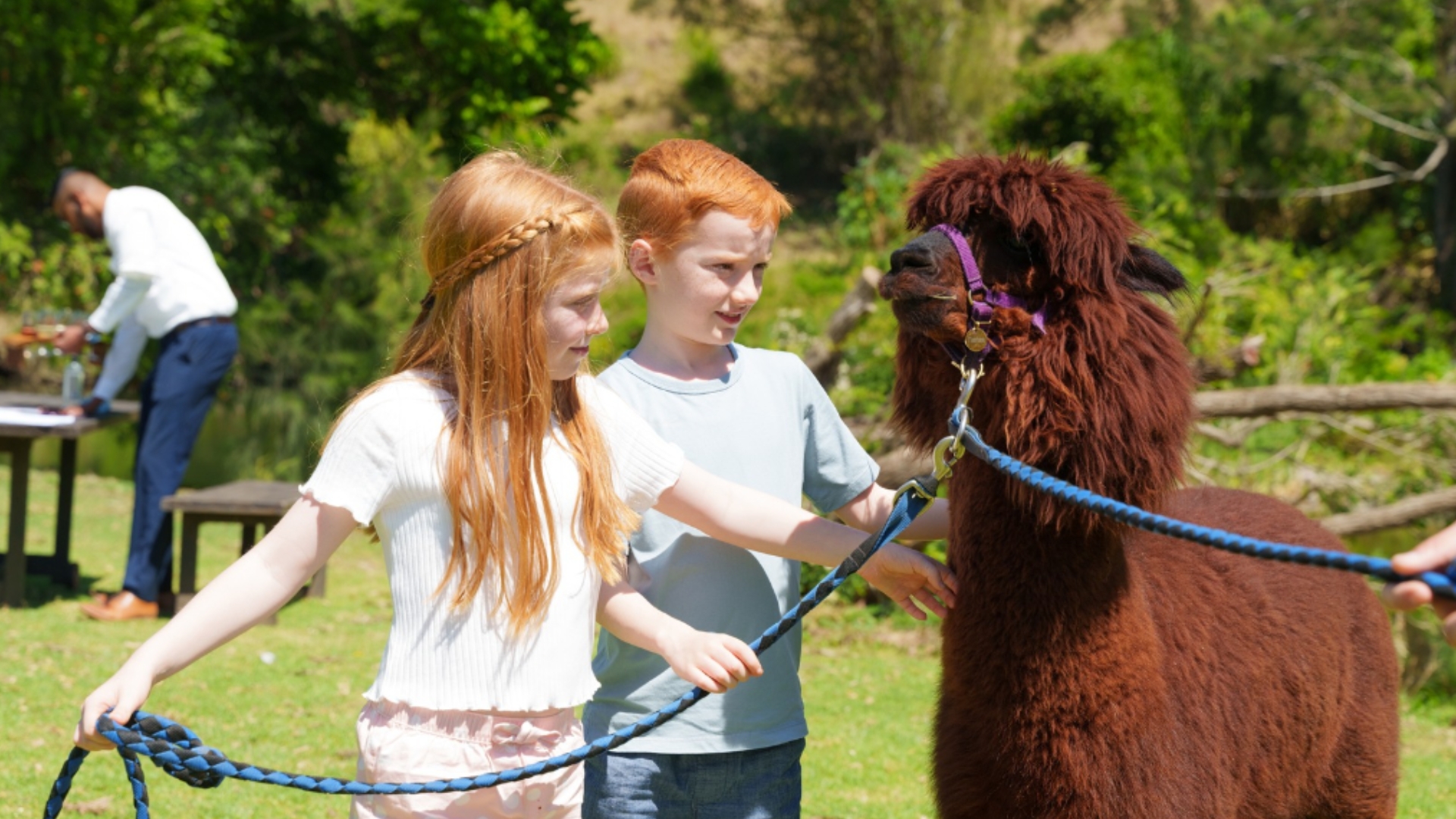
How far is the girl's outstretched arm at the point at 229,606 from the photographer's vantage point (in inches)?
72.6

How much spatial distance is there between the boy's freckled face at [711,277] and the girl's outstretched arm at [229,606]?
32.4 inches

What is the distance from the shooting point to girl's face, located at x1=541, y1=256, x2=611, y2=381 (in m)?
2.12

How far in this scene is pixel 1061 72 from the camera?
21688mm

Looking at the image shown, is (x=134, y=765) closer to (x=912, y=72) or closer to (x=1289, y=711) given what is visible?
(x=1289, y=711)

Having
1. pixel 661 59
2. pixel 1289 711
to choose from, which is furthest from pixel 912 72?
pixel 1289 711

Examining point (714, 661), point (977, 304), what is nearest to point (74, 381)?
point (714, 661)

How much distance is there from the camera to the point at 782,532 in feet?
7.97

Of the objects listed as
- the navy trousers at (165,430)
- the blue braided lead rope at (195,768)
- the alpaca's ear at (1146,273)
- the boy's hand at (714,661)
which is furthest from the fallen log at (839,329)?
the blue braided lead rope at (195,768)

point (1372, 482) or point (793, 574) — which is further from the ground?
point (793, 574)

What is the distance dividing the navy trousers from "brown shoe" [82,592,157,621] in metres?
0.04

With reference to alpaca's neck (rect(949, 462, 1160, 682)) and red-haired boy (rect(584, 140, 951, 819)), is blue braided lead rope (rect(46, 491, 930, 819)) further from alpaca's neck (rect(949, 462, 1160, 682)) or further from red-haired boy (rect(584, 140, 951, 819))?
alpaca's neck (rect(949, 462, 1160, 682))

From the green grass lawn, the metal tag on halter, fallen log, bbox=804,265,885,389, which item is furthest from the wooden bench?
the metal tag on halter

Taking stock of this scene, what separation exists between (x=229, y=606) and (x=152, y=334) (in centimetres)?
532

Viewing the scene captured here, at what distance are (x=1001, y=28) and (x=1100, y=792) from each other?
73.3 ft
